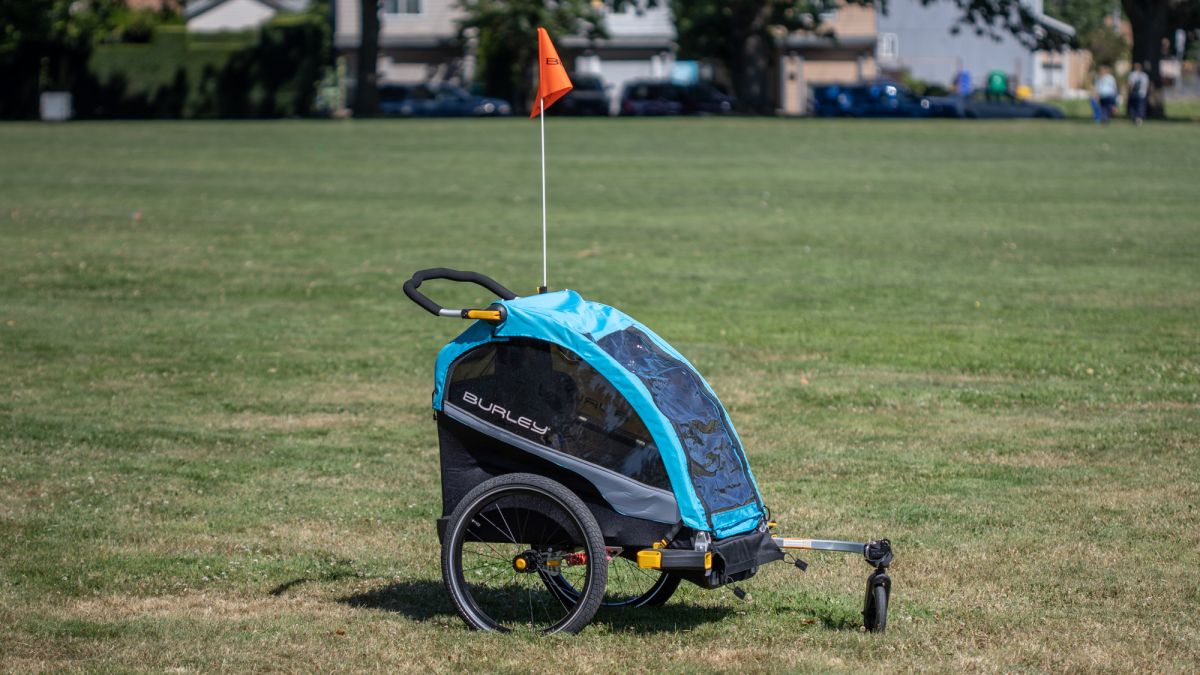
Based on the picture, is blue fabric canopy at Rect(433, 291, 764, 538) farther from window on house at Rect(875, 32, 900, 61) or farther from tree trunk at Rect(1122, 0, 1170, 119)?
window on house at Rect(875, 32, 900, 61)

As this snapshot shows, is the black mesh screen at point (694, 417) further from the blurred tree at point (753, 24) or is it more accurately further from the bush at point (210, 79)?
the bush at point (210, 79)

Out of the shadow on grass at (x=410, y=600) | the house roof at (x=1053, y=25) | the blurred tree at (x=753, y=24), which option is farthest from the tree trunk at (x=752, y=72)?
the shadow on grass at (x=410, y=600)

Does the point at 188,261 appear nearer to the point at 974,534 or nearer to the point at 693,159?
the point at 974,534

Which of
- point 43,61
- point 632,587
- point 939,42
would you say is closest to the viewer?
point 632,587

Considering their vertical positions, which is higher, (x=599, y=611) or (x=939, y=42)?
(x=939, y=42)

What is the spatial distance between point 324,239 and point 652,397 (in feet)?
52.0

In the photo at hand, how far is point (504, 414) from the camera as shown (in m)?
6.11

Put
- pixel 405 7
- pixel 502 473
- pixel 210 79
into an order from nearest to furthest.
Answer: pixel 502 473
pixel 210 79
pixel 405 7

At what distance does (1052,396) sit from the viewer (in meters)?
11.1

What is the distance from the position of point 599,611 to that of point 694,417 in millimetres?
1061

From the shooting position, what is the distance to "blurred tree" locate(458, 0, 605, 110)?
69.1 meters

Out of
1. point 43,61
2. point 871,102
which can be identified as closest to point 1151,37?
point 871,102

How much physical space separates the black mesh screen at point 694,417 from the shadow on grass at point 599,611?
625mm

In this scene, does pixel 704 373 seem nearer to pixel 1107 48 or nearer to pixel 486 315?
pixel 486 315
